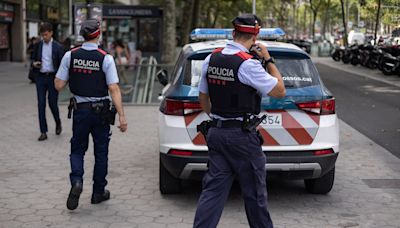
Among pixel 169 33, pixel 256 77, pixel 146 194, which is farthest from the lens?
pixel 169 33

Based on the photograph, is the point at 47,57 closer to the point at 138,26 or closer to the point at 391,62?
the point at 138,26

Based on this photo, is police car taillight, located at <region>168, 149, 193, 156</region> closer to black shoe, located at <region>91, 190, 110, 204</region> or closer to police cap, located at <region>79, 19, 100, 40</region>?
black shoe, located at <region>91, 190, 110, 204</region>

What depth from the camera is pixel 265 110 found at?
5.30m

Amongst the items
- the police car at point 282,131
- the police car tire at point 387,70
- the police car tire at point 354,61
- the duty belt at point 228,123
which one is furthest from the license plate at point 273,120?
the police car tire at point 354,61

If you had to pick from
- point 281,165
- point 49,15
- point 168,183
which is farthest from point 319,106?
point 49,15

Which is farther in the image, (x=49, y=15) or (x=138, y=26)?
(x=49, y=15)

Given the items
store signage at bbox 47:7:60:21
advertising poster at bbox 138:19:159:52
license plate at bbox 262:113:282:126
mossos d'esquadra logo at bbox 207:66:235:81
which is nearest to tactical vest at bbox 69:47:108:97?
license plate at bbox 262:113:282:126

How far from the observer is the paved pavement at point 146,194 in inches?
204

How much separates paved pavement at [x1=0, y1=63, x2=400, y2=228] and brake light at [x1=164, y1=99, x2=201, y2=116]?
0.90 metres

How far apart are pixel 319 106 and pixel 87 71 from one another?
2097 millimetres

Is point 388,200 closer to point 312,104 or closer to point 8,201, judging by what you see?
point 312,104

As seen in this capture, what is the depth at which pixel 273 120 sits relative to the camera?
530cm

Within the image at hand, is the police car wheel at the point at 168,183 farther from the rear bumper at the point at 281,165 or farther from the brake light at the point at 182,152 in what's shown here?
the brake light at the point at 182,152

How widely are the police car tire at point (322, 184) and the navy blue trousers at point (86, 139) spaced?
82.0 inches
